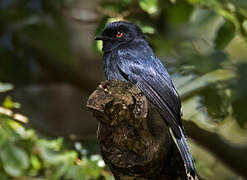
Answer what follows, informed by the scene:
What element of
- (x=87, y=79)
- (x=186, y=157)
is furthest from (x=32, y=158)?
(x=87, y=79)

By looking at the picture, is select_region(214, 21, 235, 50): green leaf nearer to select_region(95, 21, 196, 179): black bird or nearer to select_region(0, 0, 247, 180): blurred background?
select_region(0, 0, 247, 180): blurred background

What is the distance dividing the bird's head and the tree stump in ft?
5.98

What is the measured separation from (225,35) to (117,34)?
1.12 metres

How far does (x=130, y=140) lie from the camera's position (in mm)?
3410

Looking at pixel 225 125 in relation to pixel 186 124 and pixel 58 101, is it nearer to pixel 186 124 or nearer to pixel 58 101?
pixel 186 124

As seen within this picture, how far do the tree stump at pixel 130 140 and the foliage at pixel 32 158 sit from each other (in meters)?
1.38

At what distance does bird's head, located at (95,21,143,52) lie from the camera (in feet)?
17.2

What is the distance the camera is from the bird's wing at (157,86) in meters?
4.20

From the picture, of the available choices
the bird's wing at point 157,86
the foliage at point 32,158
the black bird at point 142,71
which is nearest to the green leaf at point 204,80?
the black bird at point 142,71

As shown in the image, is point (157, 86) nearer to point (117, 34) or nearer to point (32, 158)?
point (117, 34)

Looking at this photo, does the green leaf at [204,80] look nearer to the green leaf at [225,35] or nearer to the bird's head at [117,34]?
the green leaf at [225,35]

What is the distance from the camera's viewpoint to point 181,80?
19.2 feet

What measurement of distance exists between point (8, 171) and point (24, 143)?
0.36 metres

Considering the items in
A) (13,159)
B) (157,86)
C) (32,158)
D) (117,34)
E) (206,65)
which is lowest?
(32,158)
